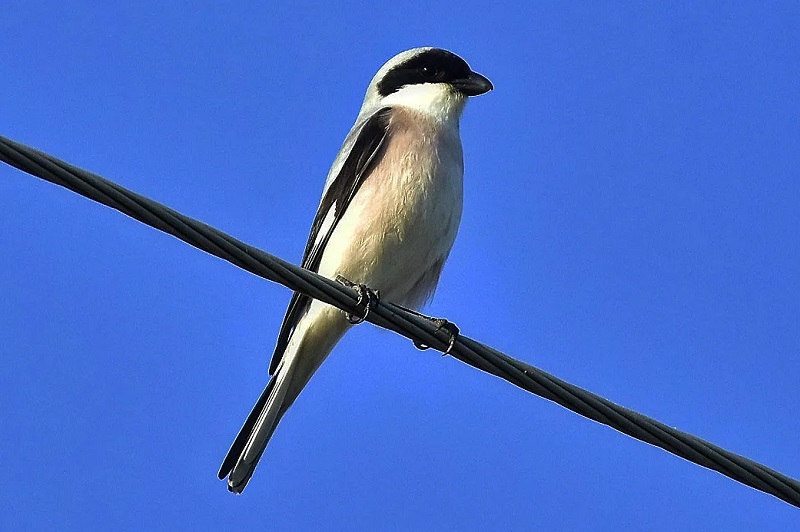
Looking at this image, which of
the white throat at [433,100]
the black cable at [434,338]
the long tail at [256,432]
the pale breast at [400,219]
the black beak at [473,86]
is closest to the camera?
the black cable at [434,338]

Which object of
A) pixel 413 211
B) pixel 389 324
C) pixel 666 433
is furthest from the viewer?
pixel 413 211

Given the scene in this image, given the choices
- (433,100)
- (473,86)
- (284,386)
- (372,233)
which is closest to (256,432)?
(284,386)

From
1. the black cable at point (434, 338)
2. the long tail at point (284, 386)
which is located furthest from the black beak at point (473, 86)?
the black cable at point (434, 338)

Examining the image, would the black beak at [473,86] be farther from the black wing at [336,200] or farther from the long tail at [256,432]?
the long tail at [256,432]

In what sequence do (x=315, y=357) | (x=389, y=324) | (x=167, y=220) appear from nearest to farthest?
(x=167, y=220)
(x=389, y=324)
(x=315, y=357)

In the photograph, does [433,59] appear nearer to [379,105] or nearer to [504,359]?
[379,105]

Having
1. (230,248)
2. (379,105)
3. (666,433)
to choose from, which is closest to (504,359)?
(666,433)

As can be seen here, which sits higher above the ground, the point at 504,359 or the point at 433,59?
the point at 433,59
